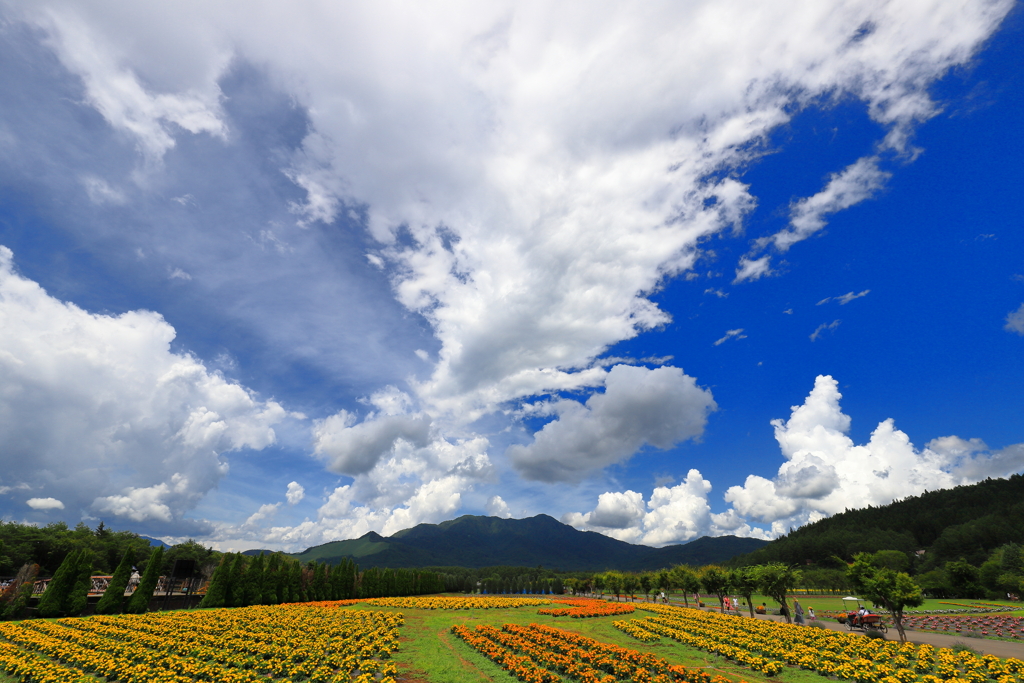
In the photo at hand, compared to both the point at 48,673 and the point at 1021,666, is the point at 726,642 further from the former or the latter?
the point at 48,673

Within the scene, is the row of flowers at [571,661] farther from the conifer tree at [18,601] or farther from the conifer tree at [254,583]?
the conifer tree at [254,583]

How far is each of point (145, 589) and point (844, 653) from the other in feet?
169

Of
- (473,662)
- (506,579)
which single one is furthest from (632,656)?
(506,579)

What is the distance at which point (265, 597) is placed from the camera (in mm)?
48094

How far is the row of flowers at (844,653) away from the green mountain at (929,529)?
324ft

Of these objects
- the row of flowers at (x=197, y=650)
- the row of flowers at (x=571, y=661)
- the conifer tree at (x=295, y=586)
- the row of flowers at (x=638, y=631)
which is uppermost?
the conifer tree at (x=295, y=586)

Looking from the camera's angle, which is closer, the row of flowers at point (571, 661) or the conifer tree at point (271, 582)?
the row of flowers at point (571, 661)

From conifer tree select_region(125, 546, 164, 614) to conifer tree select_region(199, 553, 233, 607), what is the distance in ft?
17.3

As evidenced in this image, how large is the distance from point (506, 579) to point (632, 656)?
12635cm

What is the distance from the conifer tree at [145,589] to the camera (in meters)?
36.6

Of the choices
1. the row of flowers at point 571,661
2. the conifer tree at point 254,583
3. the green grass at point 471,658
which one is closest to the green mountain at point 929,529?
the green grass at point 471,658

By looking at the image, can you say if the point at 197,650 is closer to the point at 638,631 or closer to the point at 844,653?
the point at 638,631

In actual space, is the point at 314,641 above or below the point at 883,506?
below

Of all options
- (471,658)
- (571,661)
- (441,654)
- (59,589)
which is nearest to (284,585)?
(59,589)
